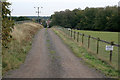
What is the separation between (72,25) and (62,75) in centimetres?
9047

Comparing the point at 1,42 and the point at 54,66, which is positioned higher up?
the point at 1,42

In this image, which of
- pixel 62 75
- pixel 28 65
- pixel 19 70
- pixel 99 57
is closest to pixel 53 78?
pixel 62 75

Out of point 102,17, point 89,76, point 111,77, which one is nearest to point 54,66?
point 89,76

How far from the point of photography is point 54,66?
9.53 m

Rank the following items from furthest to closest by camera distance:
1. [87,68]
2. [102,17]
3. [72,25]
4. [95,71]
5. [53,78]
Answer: [72,25], [102,17], [87,68], [95,71], [53,78]

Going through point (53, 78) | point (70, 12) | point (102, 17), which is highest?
point (70, 12)

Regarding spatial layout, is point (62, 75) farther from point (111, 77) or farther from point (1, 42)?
point (1, 42)

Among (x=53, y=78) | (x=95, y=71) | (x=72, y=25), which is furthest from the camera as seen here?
(x=72, y=25)

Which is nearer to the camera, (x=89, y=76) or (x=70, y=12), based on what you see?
(x=89, y=76)

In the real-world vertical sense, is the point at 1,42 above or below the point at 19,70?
above

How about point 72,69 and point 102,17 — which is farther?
point 102,17

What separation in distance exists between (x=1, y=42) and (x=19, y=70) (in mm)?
1551

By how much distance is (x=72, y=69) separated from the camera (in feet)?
29.8

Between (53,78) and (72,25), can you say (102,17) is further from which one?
(72,25)
